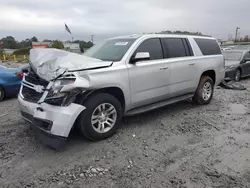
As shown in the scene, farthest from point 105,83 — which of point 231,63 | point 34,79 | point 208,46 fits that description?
point 231,63

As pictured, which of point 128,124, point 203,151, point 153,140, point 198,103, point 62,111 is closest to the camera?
point 62,111

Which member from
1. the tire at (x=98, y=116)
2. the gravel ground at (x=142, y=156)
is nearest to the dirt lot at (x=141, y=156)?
the gravel ground at (x=142, y=156)

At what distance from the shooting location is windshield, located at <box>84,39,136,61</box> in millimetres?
4429

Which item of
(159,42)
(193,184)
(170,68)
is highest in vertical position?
(159,42)

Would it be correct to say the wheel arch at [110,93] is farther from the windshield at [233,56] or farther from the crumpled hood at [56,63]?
the windshield at [233,56]

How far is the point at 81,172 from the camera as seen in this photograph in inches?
121

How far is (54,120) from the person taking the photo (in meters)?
3.35

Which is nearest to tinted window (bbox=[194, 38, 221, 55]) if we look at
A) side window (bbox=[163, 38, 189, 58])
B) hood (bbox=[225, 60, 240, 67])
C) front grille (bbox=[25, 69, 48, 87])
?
side window (bbox=[163, 38, 189, 58])

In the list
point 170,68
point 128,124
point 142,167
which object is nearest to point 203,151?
point 142,167

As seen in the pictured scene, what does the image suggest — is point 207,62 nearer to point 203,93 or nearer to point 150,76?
point 203,93

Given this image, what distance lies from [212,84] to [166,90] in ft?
6.84

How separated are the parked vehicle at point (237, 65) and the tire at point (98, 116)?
7652 mm

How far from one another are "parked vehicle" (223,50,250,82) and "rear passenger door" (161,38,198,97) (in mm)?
5303

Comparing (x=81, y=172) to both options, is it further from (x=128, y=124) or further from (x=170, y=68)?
(x=170, y=68)
